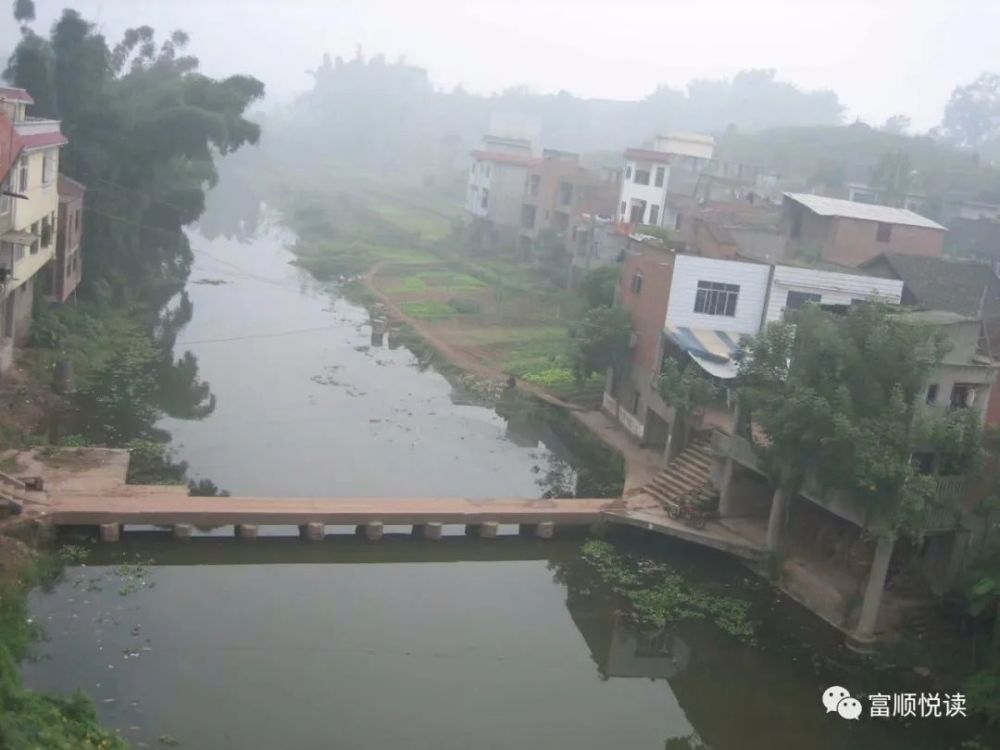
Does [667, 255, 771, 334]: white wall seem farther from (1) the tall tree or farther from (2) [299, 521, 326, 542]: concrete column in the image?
(1) the tall tree

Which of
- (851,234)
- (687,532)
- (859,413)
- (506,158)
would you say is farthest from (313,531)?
(506,158)

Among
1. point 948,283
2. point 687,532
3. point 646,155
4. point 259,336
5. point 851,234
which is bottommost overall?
point 259,336

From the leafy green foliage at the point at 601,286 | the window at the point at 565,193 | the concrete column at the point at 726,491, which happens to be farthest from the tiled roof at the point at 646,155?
the concrete column at the point at 726,491

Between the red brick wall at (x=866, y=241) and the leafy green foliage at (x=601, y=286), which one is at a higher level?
the red brick wall at (x=866, y=241)

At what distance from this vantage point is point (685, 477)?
22172 millimetres

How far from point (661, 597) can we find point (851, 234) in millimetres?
20183

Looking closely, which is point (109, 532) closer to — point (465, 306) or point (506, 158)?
point (465, 306)

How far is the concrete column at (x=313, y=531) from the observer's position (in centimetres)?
1912

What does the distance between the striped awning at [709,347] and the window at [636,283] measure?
249 cm

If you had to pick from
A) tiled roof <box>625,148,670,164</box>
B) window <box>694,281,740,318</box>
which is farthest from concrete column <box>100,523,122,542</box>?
tiled roof <box>625,148,670,164</box>

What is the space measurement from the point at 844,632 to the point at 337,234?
5667 cm

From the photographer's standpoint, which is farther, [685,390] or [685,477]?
[685,390]

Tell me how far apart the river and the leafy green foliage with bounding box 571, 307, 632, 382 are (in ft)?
17.9

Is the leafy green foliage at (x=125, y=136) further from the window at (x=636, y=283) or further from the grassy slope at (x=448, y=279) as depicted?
the window at (x=636, y=283)
